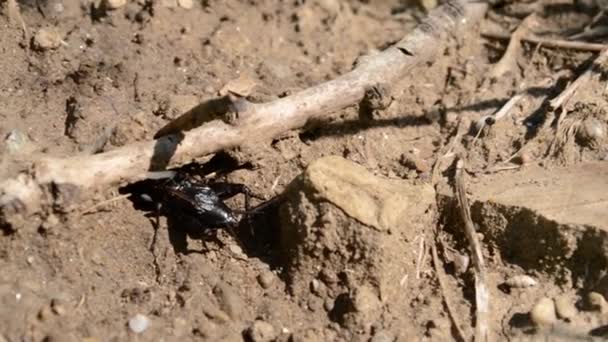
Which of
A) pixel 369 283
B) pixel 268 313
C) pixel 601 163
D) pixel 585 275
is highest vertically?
pixel 601 163

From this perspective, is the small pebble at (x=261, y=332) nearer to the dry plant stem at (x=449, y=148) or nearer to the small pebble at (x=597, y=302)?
the dry plant stem at (x=449, y=148)

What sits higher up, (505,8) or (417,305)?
(505,8)

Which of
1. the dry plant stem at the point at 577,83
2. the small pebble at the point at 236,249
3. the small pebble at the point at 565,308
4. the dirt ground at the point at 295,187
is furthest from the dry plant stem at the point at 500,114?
the small pebble at the point at 236,249

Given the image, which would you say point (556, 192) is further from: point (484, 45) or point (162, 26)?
point (162, 26)

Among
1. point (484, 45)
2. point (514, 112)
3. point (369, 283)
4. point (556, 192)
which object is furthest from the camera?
point (484, 45)

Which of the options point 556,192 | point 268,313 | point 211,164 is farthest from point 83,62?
point 556,192

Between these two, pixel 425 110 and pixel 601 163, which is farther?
pixel 425 110

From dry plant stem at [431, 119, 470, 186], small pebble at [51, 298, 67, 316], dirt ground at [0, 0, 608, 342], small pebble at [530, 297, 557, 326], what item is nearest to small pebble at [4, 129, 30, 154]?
dirt ground at [0, 0, 608, 342]

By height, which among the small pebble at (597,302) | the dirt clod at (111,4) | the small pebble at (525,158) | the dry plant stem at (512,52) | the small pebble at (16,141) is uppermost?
the dry plant stem at (512,52)

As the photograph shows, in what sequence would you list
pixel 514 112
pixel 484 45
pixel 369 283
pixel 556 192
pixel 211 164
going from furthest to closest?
1. pixel 484 45
2. pixel 514 112
3. pixel 211 164
4. pixel 556 192
5. pixel 369 283
